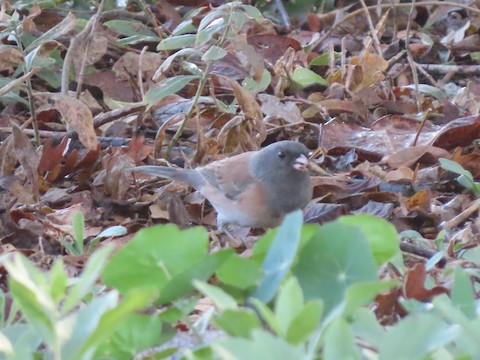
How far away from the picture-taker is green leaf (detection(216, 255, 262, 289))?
1367 mm

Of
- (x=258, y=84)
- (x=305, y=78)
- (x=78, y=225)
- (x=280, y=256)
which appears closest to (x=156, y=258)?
(x=280, y=256)

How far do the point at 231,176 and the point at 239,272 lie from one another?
1.88m

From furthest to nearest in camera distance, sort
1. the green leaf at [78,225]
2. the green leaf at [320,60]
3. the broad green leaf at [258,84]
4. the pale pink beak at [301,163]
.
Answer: the green leaf at [320,60] < the broad green leaf at [258,84] < the pale pink beak at [301,163] < the green leaf at [78,225]

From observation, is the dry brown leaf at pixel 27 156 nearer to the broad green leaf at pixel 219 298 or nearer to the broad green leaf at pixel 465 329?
the broad green leaf at pixel 219 298

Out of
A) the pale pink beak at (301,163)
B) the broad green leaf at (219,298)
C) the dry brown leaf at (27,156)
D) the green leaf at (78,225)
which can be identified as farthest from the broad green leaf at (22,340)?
the pale pink beak at (301,163)

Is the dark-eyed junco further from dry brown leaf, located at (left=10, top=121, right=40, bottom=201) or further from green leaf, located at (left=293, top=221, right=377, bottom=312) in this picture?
green leaf, located at (left=293, top=221, right=377, bottom=312)

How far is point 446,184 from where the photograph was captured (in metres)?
3.26

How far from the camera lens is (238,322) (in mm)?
1208

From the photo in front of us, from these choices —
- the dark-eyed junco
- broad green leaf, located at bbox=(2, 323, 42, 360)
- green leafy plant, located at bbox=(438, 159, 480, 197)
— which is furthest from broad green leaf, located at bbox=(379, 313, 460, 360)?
the dark-eyed junco

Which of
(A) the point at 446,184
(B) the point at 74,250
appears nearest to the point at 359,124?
(A) the point at 446,184

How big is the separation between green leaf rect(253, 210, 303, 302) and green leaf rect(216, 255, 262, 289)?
0.6 inches

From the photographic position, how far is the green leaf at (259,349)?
1041 mm

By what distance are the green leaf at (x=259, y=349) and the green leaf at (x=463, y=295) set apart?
48 cm

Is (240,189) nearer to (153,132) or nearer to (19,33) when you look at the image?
(153,132)
